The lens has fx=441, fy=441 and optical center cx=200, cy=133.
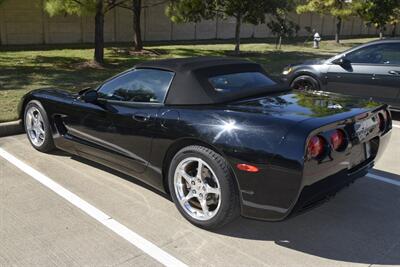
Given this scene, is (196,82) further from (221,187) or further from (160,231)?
(160,231)

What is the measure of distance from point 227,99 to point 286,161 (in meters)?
0.97

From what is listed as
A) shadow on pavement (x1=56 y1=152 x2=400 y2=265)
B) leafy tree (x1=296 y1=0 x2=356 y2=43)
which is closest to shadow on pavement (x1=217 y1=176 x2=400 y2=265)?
shadow on pavement (x1=56 y1=152 x2=400 y2=265)

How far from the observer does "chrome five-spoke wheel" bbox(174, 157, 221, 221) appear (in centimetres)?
362

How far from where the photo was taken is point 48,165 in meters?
5.23

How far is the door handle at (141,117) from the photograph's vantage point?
4.07m

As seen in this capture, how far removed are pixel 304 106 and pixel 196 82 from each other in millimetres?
982

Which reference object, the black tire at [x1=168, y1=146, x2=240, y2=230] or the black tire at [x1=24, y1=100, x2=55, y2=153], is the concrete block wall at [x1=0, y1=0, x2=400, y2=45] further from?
the black tire at [x1=168, y1=146, x2=240, y2=230]

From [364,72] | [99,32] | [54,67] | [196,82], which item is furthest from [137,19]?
[196,82]

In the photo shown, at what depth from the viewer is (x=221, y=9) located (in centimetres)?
1769

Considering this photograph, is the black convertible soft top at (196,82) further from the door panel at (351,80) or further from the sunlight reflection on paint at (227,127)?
the door panel at (351,80)

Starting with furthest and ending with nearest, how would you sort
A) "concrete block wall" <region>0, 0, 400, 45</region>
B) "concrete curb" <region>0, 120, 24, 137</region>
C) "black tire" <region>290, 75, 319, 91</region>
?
"concrete block wall" <region>0, 0, 400, 45</region>, "black tire" <region>290, 75, 319, 91</region>, "concrete curb" <region>0, 120, 24, 137</region>

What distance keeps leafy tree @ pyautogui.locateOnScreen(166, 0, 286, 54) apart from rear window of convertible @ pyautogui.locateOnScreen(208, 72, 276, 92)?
37.1ft

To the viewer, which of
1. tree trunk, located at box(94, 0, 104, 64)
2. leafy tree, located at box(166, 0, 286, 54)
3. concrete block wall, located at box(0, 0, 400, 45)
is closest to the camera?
tree trunk, located at box(94, 0, 104, 64)

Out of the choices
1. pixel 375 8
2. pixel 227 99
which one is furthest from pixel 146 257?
pixel 375 8
